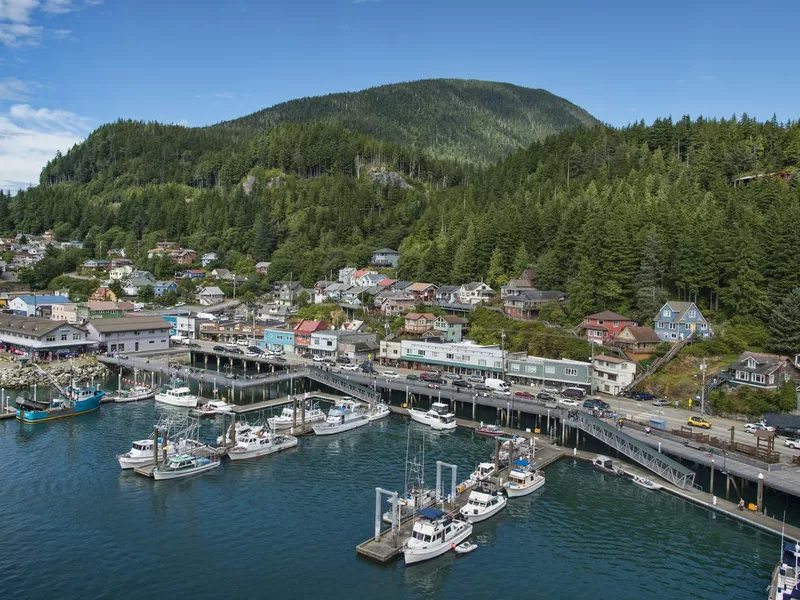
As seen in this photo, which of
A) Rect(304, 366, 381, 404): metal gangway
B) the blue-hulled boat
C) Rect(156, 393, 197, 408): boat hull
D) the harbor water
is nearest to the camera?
the harbor water

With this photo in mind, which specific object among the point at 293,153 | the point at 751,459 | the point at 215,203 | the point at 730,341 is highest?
the point at 293,153

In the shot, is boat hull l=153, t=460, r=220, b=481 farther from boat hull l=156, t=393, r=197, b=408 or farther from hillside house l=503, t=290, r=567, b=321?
hillside house l=503, t=290, r=567, b=321

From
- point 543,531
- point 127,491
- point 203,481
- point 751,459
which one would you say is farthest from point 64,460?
point 751,459

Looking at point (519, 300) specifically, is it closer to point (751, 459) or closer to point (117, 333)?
point (751, 459)

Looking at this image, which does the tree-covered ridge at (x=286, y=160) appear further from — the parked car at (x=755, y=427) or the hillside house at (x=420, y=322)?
the parked car at (x=755, y=427)

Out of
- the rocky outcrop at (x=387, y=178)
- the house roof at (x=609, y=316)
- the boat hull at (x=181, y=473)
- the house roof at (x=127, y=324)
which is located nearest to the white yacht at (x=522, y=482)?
the boat hull at (x=181, y=473)

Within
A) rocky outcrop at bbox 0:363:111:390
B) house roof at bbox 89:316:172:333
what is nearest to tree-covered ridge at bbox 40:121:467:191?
house roof at bbox 89:316:172:333
